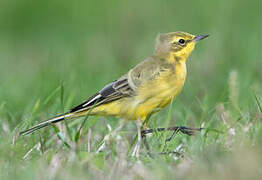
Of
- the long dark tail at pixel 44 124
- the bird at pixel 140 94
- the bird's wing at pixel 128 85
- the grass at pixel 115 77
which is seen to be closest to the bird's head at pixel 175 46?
the bird at pixel 140 94

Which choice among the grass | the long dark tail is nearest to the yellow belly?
the grass

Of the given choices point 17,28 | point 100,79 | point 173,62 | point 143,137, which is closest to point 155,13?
point 17,28

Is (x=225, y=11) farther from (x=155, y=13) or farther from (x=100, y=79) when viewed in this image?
(x=100, y=79)

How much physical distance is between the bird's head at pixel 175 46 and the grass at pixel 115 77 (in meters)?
0.67

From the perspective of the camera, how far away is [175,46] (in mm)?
6828

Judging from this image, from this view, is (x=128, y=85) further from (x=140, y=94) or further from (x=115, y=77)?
(x=115, y=77)

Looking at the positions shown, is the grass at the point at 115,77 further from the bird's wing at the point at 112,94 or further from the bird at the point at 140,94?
the bird's wing at the point at 112,94

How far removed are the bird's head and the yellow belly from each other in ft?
1.60

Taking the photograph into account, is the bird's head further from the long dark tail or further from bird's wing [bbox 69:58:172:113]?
the long dark tail

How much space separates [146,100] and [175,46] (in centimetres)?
108

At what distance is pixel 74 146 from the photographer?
15.1ft

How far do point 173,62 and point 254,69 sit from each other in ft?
9.71

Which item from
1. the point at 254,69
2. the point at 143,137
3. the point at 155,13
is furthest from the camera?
the point at 155,13

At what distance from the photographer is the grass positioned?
4.39 metres
